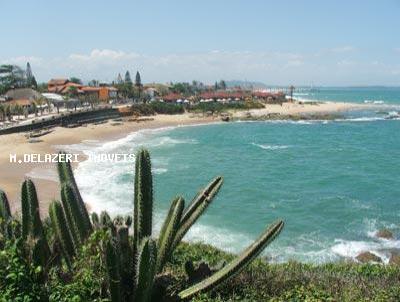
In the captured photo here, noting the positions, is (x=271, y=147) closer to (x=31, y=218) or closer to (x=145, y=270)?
(x=31, y=218)

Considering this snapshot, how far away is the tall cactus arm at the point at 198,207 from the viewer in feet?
30.1

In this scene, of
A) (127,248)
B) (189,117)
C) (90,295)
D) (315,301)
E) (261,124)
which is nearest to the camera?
(90,295)

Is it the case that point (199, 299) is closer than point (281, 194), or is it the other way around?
point (199, 299)

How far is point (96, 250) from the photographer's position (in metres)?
7.38

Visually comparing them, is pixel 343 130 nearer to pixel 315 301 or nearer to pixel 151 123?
pixel 151 123

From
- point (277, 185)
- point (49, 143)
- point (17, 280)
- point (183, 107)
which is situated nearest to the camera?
point (17, 280)

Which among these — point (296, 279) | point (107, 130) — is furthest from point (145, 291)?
point (107, 130)

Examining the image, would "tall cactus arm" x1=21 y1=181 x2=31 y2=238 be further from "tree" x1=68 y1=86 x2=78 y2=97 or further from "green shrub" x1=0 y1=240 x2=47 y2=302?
"tree" x1=68 y1=86 x2=78 y2=97

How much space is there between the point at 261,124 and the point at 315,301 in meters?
75.1

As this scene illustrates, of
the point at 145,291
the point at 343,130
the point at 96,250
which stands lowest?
the point at 343,130

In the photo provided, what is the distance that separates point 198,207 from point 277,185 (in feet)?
87.5

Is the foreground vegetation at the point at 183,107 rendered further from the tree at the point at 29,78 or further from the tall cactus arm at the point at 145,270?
the tall cactus arm at the point at 145,270

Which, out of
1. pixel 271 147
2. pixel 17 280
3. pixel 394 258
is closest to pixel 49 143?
pixel 271 147

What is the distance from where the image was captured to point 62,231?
9250 mm
